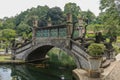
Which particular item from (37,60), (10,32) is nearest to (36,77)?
(37,60)

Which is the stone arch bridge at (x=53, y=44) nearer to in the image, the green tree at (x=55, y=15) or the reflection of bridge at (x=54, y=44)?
the reflection of bridge at (x=54, y=44)

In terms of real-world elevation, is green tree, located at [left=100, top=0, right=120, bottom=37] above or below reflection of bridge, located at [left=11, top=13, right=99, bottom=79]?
above

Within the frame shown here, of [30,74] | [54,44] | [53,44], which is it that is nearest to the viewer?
[30,74]

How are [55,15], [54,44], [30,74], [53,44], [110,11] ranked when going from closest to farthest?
[30,74] < [54,44] < [53,44] < [110,11] < [55,15]

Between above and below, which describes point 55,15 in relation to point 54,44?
above

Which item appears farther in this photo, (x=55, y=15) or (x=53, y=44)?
(x=55, y=15)

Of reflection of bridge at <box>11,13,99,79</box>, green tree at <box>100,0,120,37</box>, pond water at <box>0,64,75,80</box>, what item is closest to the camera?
reflection of bridge at <box>11,13,99,79</box>

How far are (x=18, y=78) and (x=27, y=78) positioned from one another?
0.71 m

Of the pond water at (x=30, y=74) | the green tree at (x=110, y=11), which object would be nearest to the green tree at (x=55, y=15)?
the green tree at (x=110, y=11)

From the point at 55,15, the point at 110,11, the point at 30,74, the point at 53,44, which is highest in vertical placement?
the point at 55,15

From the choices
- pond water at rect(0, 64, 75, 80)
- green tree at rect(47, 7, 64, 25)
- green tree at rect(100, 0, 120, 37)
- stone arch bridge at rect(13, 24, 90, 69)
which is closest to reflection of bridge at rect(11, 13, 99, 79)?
stone arch bridge at rect(13, 24, 90, 69)

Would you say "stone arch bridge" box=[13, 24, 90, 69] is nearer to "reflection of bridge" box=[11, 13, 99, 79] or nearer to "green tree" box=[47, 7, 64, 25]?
"reflection of bridge" box=[11, 13, 99, 79]

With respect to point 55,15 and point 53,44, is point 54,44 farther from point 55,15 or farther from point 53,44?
point 55,15

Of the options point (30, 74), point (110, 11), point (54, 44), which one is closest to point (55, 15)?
point (110, 11)
